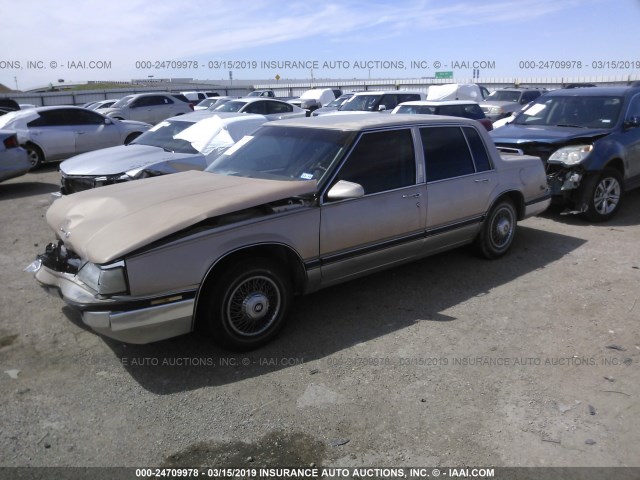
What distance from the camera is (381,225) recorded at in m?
4.53

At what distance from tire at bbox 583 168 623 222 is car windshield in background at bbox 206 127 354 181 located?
449cm

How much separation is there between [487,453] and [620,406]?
3.52ft

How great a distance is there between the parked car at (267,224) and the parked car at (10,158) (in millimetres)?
6499

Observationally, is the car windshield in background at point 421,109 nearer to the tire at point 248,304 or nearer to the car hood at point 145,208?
the car hood at point 145,208

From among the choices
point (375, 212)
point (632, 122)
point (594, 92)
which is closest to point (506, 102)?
point (594, 92)

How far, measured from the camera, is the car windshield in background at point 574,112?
7.84m

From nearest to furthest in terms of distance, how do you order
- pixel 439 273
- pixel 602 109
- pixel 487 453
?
pixel 487 453, pixel 439 273, pixel 602 109

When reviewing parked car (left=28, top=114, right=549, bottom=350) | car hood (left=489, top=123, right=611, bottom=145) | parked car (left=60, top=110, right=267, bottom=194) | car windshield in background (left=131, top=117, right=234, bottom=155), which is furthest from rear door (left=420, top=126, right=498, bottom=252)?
car windshield in background (left=131, top=117, right=234, bottom=155)

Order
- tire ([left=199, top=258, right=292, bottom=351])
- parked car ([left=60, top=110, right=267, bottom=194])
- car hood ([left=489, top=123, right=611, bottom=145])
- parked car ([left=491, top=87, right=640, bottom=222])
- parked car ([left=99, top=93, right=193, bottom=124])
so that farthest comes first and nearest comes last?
parked car ([left=99, top=93, right=193, bottom=124]) < car hood ([left=489, top=123, right=611, bottom=145]) < parked car ([left=491, top=87, right=640, bottom=222]) < parked car ([left=60, top=110, right=267, bottom=194]) < tire ([left=199, top=258, right=292, bottom=351])

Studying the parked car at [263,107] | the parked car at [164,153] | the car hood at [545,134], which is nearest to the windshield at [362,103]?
the parked car at [263,107]

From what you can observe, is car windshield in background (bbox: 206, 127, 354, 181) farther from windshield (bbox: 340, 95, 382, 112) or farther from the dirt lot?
windshield (bbox: 340, 95, 382, 112)

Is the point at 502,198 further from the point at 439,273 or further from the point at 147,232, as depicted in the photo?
the point at 147,232

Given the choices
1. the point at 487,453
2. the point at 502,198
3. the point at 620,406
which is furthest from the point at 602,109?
the point at 487,453

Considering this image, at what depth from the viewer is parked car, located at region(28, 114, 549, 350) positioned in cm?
340
